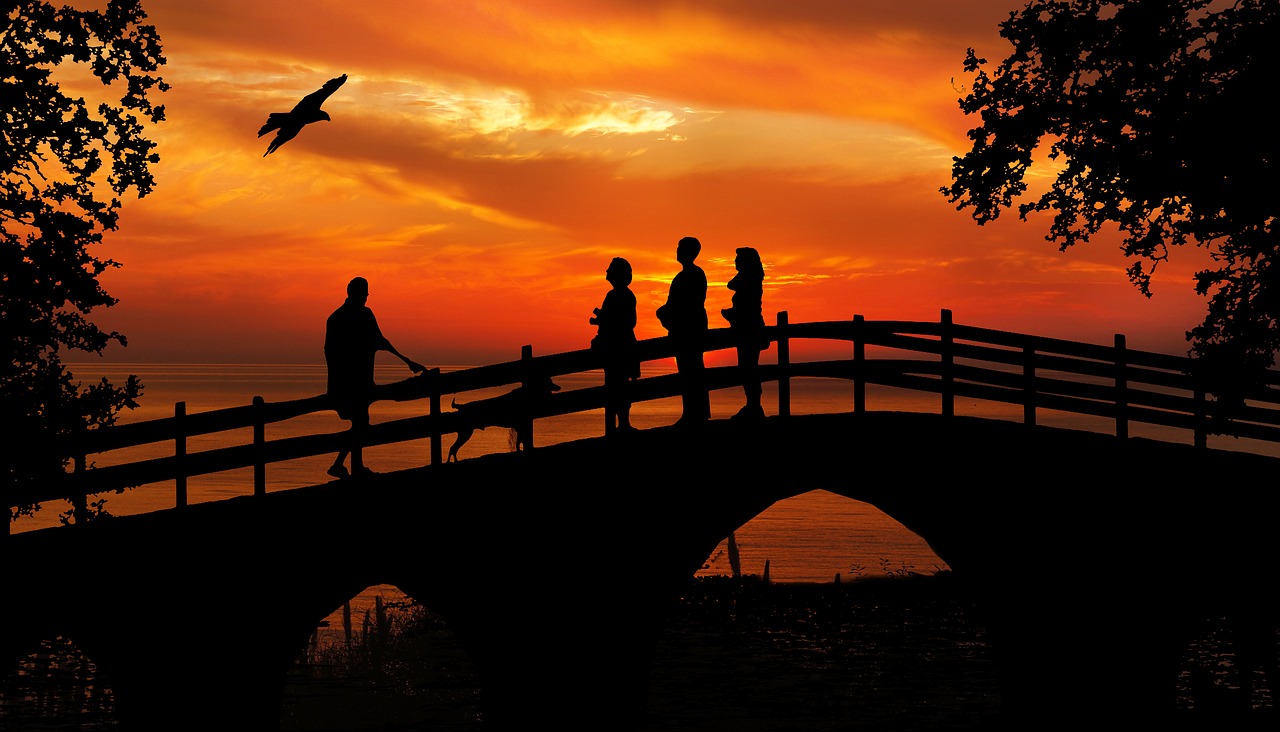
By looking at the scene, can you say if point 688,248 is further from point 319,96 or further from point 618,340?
point 319,96

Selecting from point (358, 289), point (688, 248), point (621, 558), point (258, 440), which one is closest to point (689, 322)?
point (688, 248)

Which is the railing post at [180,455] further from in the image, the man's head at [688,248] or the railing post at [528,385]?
the man's head at [688,248]

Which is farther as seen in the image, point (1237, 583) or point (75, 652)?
point (75, 652)

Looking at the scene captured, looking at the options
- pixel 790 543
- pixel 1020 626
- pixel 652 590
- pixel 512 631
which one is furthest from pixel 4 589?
pixel 790 543

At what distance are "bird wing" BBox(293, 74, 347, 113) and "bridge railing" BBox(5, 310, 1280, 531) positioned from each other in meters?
2.53

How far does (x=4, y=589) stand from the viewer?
11.0 meters

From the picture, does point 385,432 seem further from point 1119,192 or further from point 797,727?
point 797,727

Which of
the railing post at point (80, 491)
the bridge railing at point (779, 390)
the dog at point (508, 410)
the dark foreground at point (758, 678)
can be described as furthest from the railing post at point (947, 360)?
the dark foreground at point (758, 678)

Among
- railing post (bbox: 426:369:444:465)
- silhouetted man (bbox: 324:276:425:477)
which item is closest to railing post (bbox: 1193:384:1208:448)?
railing post (bbox: 426:369:444:465)

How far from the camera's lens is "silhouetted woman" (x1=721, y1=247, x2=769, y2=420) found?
13.2 meters

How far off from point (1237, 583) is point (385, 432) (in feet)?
29.1

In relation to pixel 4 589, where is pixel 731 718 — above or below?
below

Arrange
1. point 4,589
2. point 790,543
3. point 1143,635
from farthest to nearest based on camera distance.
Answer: point 790,543
point 1143,635
point 4,589

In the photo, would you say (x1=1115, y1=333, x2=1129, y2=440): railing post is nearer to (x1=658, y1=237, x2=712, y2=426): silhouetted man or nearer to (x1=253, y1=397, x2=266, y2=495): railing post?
(x1=658, y1=237, x2=712, y2=426): silhouetted man
